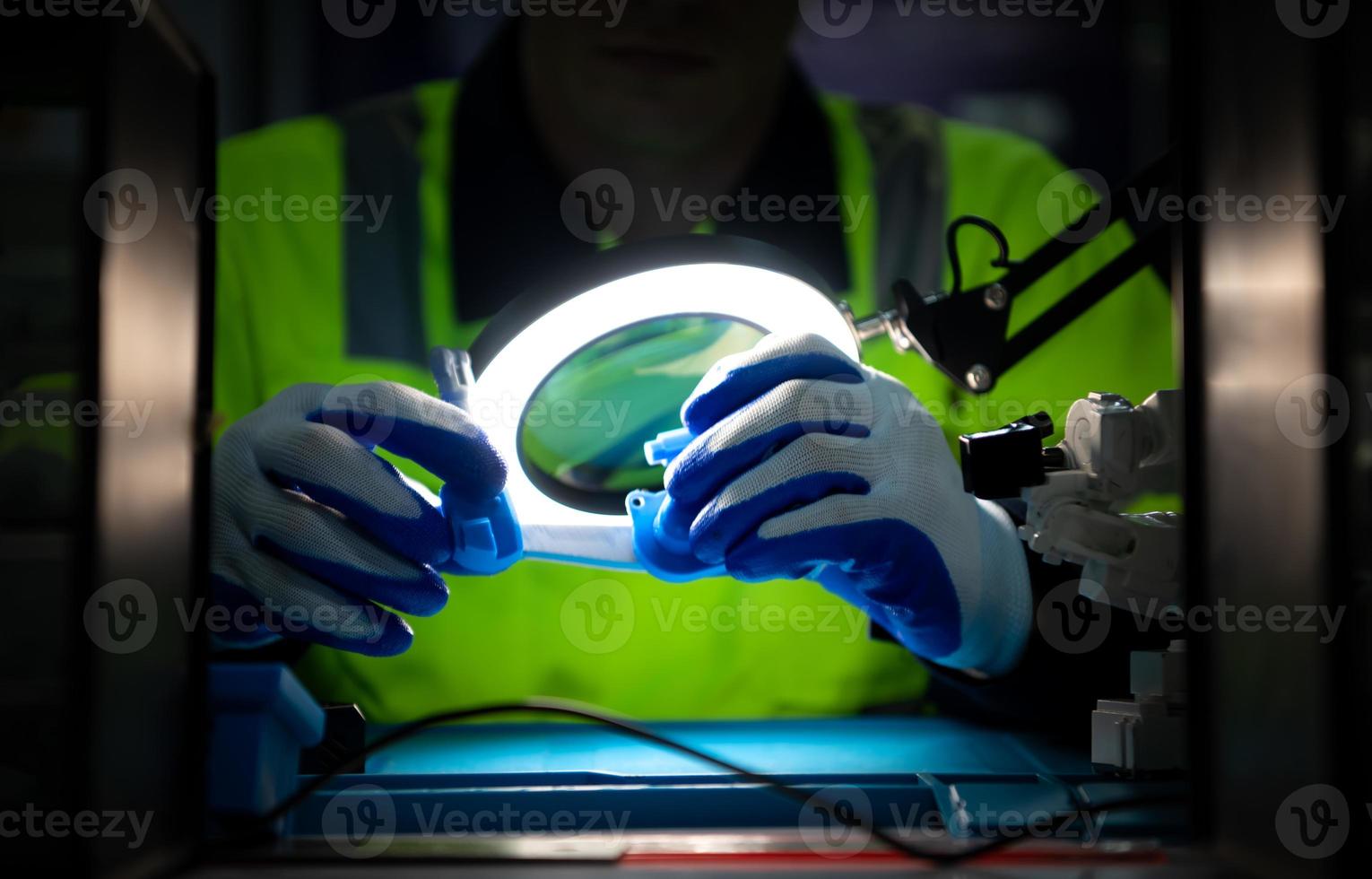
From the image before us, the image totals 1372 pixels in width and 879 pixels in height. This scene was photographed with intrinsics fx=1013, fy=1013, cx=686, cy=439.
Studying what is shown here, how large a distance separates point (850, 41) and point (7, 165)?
53.3 inches

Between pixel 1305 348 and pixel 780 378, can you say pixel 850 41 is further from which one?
pixel 1305 348

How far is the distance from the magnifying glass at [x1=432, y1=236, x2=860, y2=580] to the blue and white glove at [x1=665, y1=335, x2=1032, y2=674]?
37 mm

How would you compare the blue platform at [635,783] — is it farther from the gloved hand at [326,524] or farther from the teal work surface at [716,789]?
the gloved hand at [326,524]

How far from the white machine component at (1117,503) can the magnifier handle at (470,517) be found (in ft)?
1.45

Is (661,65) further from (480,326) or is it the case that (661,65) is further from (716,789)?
(716,789)

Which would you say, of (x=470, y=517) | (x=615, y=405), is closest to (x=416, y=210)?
(x=615, y=405)

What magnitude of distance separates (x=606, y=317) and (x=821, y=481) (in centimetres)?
24

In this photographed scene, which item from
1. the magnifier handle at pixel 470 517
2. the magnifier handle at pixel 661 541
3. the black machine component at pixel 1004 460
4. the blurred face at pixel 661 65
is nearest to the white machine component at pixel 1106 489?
the black machine component at pixel 1004 460

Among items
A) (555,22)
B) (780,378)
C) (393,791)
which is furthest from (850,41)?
(393,791)

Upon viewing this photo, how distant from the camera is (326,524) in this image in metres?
0.95

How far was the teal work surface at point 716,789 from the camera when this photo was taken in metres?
0.79

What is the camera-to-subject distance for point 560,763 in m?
0.98

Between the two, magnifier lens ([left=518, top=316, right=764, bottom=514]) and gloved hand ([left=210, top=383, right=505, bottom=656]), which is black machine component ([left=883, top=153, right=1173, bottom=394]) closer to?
magnifier lens ([left=518, top=316, right=764, bottom=514])

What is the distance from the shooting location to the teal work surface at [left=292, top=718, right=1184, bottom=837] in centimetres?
79
